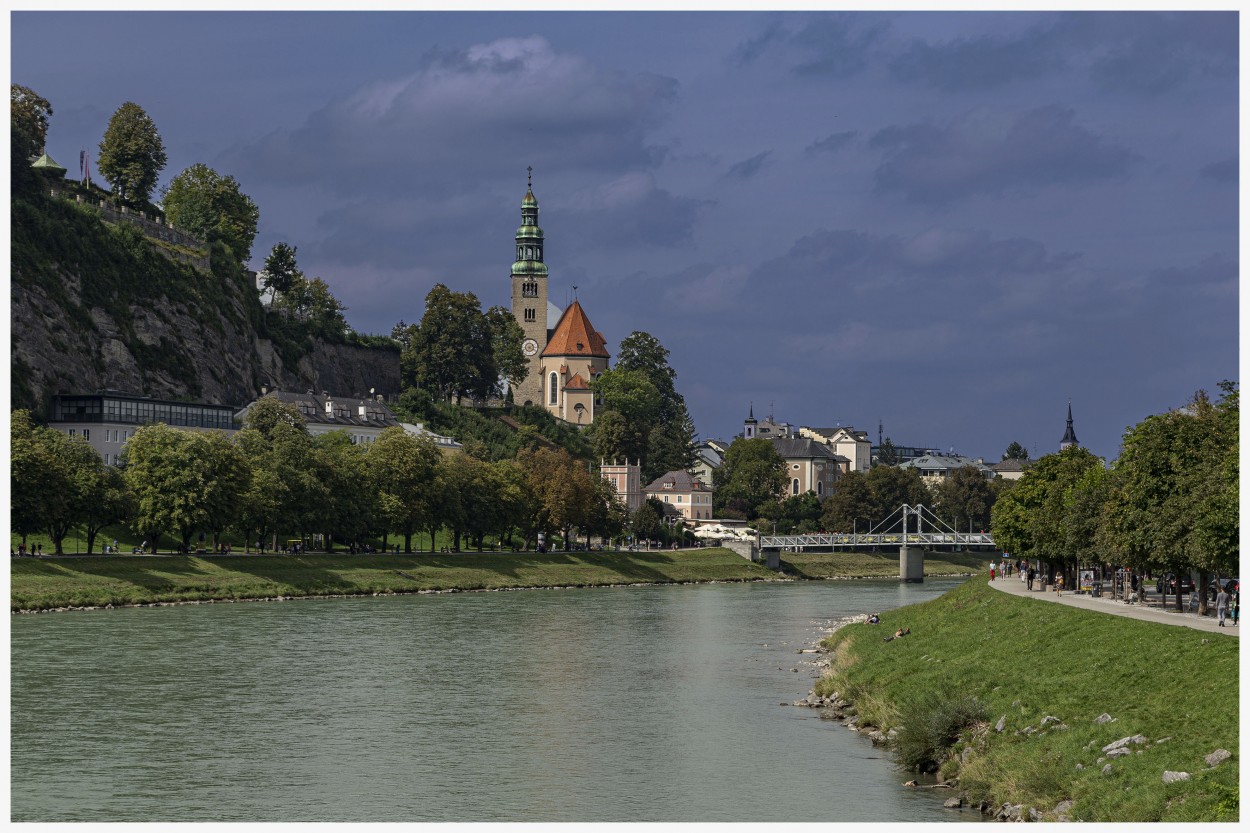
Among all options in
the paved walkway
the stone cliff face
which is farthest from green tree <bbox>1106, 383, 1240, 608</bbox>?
the stone cliff face

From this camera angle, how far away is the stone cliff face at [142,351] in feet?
476

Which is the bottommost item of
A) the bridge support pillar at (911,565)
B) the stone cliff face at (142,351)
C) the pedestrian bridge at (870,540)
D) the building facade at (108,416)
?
the bridge support pillar at (911,565)

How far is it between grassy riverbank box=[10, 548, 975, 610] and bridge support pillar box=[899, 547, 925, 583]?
7.05 m

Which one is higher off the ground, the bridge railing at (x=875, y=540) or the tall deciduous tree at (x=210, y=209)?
the tall deciduous tree at (x=210, y=209)

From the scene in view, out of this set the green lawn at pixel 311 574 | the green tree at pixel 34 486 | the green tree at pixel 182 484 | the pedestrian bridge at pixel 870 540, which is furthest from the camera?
the pedestrian bridge at pixel 870 540

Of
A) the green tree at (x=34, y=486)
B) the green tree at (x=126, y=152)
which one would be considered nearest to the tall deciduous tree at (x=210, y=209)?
the green tree at (x=126, y=152)

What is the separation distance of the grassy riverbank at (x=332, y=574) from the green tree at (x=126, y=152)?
68914mm

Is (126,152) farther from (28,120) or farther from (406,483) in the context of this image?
(406,483)

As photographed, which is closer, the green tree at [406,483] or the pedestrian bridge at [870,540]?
the green tree at [406,483]

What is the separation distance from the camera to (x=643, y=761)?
149 feet

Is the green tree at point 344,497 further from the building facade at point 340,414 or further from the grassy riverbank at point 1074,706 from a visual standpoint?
the grassy riverbank at point 1074,706
